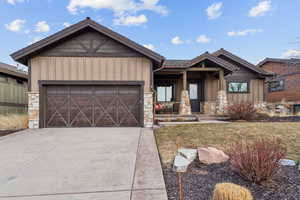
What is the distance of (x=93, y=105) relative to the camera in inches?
335

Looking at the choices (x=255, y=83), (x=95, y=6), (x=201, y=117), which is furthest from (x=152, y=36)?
(x=201, y=117)

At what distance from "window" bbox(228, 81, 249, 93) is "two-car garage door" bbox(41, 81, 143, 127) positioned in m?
8.24

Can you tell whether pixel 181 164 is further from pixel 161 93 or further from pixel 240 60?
pixel 240 60

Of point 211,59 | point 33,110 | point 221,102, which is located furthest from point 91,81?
point 221,102

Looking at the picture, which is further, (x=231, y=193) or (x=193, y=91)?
(x=193, y=91)

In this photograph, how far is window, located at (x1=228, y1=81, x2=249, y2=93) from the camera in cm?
1327

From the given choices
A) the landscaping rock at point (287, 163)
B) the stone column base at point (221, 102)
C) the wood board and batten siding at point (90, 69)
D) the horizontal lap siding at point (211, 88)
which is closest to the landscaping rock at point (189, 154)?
the landscaping rock at point (287, 163)

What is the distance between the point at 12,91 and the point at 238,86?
16.2 metres

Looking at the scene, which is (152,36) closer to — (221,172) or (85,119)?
(85,119)

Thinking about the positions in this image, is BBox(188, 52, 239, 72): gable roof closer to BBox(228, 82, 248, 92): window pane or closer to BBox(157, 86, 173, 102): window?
BBox(228, 82, 248, 92): window pane

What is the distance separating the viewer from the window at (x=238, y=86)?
13266 millimetres

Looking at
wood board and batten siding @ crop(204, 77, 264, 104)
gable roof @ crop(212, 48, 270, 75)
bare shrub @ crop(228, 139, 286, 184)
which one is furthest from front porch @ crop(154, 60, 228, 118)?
bare shrub @ crop(228, 139, 286, 184)

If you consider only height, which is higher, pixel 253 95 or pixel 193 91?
pixel 193 91

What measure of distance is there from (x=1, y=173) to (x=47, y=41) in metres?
6.42
